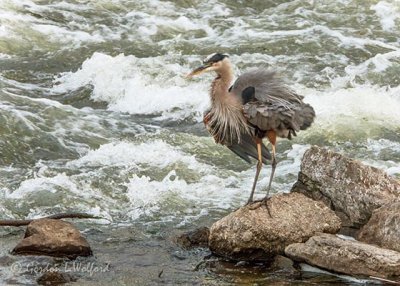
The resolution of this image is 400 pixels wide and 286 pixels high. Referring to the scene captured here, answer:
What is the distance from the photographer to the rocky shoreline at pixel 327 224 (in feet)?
18.7

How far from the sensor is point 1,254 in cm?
621

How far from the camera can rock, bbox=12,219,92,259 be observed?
20.1 ft

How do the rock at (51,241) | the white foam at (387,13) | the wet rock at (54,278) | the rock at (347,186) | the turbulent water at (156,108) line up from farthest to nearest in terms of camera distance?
the white foam at (387,13)
the turbulent water at (156,108)
the rock at (347,186)
the rock at (51,241)
the wet rock at (54,278)

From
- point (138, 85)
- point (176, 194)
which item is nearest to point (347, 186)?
point (176, 194)

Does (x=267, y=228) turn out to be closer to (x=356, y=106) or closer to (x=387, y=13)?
(x=356, y=106)

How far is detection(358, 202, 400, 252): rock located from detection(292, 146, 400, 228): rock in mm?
313

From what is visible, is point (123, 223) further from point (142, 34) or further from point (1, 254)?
point (142, 34)

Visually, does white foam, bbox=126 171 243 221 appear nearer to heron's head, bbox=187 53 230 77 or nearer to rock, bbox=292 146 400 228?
rock, bbox=292 146 400 228

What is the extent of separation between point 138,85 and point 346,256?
6.46 metres

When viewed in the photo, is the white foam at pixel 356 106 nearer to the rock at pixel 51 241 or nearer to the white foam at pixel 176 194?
the white foam at pixel 176 194

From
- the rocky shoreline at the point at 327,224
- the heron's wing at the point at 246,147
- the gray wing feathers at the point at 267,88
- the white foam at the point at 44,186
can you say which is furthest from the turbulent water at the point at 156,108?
the gray wing feathers at the point at 267,88

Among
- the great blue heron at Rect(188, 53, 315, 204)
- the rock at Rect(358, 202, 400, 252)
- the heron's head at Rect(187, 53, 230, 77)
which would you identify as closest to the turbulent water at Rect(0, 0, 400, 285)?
the rock at Rect(358, 202, 400, 252)

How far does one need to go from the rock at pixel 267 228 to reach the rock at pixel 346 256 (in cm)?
20


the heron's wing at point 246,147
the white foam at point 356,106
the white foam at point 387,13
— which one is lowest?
the white foam at point 356,106
